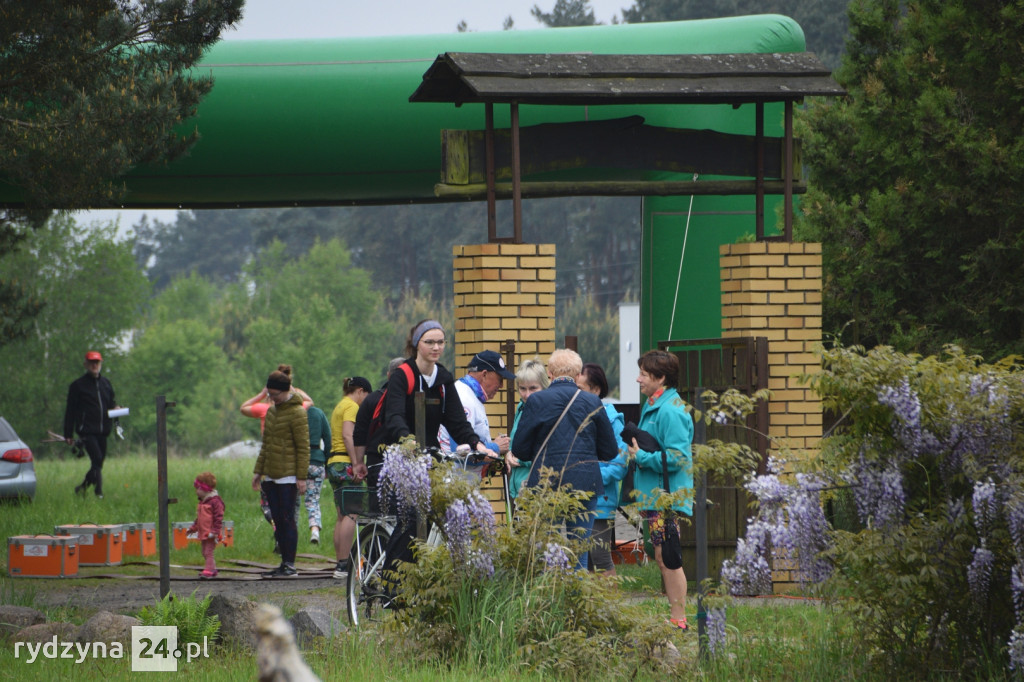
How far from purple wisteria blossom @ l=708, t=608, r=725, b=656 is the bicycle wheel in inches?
75.9

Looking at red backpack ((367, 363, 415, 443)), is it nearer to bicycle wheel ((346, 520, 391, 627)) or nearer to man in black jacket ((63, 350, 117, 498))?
bicycle wheel ((346, 520, 391, 627))

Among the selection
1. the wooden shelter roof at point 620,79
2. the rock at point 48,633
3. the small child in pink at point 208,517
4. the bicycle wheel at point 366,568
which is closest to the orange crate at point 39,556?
the small child in pink at point 208,517

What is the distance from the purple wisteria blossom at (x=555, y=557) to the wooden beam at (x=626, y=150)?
387cm

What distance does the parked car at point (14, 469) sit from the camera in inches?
564

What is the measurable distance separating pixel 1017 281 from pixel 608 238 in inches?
1908

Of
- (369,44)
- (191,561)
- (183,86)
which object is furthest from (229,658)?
(369,44)

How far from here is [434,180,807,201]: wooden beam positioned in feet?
28.3

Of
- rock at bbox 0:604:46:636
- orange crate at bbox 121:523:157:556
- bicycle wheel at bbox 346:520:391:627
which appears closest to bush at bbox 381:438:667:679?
bicycle wheel at bbox 346:520:391:627

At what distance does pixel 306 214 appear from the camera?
2606 inches

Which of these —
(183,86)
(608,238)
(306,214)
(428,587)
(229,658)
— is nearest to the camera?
(428,587)

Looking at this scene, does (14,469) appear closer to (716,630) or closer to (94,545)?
(94,545)

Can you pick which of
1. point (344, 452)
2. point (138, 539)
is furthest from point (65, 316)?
point (344, 452)

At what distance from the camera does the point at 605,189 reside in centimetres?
890

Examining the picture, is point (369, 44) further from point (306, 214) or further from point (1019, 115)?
point (306, 214)
